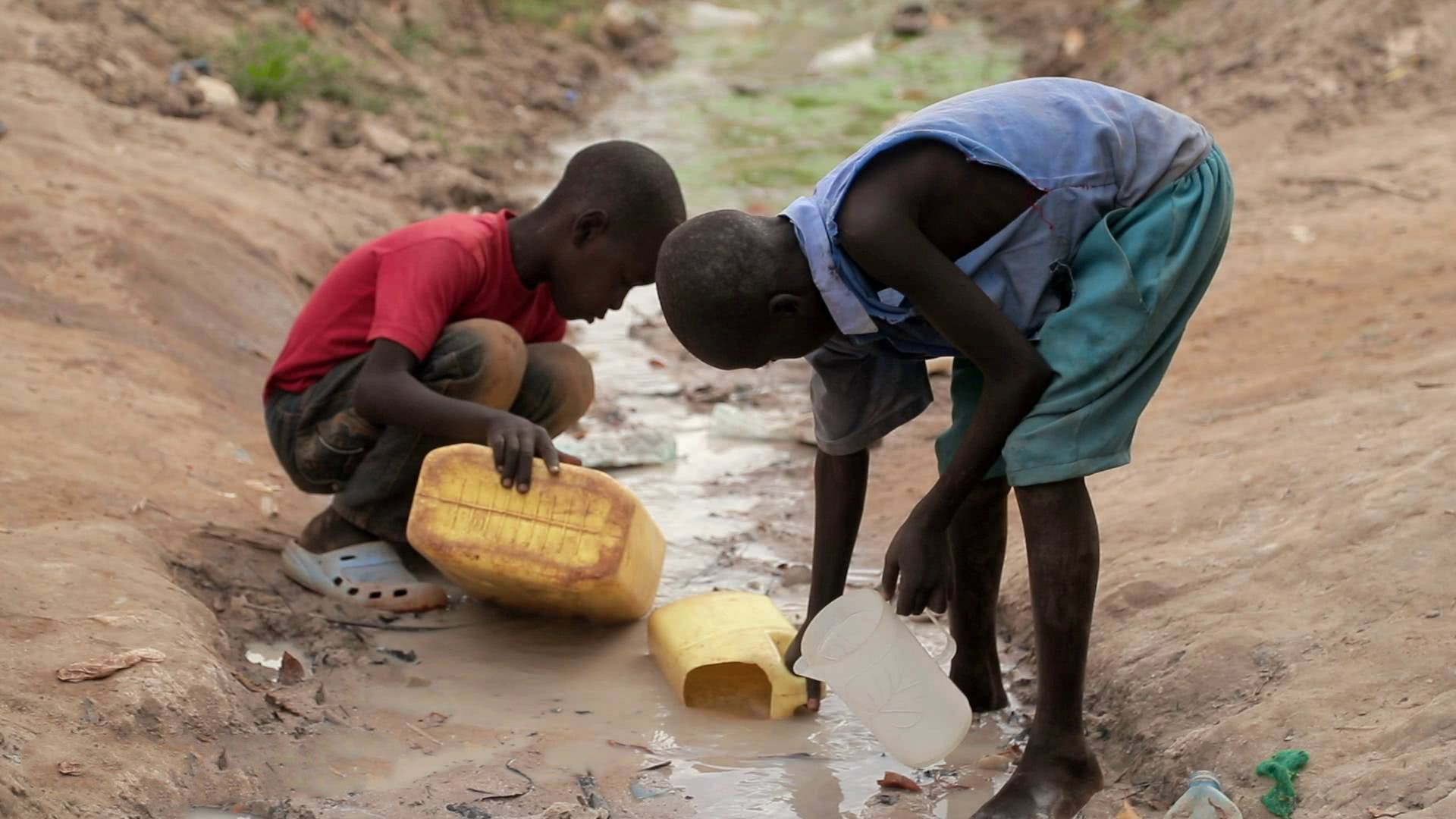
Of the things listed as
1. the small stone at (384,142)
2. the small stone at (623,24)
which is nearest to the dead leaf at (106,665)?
the small stone at (384,142)

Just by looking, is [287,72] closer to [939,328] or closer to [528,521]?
[528,521]

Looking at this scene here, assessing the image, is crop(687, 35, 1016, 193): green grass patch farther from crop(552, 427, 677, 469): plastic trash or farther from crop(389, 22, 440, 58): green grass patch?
crop(552, 427, 677, 469): plastic trash

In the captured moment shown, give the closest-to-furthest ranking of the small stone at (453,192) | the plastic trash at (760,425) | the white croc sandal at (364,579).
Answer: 1. the white croc sandal at (364,579)
2. the plastic trash at (760,425)
3. the small stone at (453,192)

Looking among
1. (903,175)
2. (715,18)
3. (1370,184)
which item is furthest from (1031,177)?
(715,18)

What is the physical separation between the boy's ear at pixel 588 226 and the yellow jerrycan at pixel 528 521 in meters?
0.53

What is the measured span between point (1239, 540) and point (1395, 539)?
13.9 inches

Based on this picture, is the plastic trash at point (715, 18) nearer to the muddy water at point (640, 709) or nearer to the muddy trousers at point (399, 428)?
the muddy water at point (640, 709)

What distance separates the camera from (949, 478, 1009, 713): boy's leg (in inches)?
101

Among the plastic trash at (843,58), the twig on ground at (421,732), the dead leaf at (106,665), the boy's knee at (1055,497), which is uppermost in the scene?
the plastic trash at (843,58)

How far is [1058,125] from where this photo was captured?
221cm

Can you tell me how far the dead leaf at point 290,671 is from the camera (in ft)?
9.04

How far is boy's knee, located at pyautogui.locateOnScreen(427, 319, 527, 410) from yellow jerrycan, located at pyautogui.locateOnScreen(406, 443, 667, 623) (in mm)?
249

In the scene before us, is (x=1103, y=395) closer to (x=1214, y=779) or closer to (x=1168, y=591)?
(x=1214, y=779)

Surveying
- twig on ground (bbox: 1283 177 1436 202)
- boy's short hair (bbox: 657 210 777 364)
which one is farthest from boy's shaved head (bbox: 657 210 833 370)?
twig on ground (bbox: 1283 177 1436 202)
